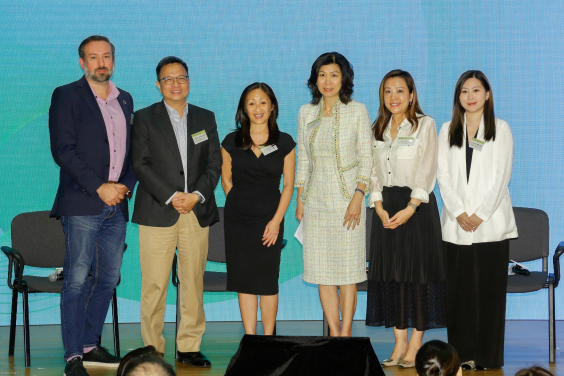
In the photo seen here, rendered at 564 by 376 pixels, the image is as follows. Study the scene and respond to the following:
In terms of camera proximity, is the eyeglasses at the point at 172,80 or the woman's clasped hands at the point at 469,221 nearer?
the woman's clasped hands at the point at 469,221

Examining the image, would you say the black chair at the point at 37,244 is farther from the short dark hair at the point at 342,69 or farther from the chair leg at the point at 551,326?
the chair leg at the point at 551,326

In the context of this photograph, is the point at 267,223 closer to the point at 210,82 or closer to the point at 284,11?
the point at 210,82

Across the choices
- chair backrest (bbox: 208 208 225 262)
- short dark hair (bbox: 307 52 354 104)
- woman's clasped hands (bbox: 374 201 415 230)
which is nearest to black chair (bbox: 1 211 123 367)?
chair backrest (bbox: 208 208 225 262)

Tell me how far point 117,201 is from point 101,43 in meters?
0.96

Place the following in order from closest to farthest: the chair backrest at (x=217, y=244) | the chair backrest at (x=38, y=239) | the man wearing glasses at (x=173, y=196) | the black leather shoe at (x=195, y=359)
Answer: the man wearing glasses at (x=173, y=196)
the black leather shoe at (x=195, y=359)
the chair backrest at (x=38, y=239)
the chair backrest at (x=217, y=244)

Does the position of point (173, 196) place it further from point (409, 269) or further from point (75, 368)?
point (409, 269)

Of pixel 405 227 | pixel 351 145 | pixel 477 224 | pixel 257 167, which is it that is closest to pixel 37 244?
pixel 257 167

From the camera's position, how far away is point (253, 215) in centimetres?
Result: 372

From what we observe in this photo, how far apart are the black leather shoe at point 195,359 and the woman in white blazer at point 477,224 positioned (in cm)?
153

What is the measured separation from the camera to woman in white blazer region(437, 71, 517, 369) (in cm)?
362

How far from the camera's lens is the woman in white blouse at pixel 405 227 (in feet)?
11.8

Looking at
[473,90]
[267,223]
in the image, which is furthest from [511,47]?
[267,223]

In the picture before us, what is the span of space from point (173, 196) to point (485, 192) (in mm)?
1875

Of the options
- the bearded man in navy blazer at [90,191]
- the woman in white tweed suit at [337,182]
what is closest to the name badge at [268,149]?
the woman in white tweed suit at [337,182]
